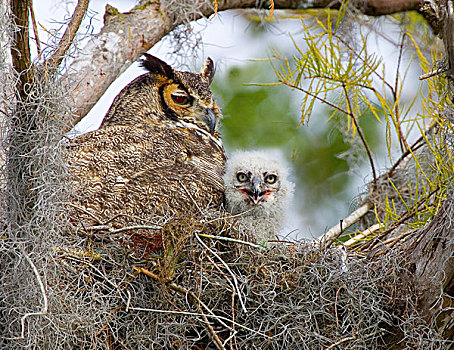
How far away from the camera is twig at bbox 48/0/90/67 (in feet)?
5.74

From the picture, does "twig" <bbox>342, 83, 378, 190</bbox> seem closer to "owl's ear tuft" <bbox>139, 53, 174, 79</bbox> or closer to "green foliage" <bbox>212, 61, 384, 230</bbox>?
"owl's ear tuft" <bbox>139, 53, 174, 79</bbox>

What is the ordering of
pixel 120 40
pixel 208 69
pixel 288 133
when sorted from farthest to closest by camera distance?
pixel 288 133, pixel 208 69, pixel 120 40

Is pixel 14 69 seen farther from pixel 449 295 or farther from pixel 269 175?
pixel 449 295

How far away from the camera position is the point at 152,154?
2.51 metres

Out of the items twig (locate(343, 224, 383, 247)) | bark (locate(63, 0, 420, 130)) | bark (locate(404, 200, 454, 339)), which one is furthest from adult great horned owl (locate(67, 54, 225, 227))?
bark (locate(404, 200, 454, 339))

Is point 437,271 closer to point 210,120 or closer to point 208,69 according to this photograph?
point 210,120

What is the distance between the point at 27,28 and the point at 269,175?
123 centimetres

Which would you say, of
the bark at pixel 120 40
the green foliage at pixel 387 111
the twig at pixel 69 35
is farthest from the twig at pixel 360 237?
the twig at pixel 69 35

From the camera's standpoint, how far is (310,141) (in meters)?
4.85

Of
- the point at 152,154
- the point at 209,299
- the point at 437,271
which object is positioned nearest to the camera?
the point at 437,271

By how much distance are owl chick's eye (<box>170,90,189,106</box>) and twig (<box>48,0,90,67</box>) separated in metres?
1.01

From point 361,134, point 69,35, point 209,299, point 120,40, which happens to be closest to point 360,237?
point 361,134

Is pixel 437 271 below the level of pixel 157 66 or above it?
below

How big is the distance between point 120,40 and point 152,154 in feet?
1.92
